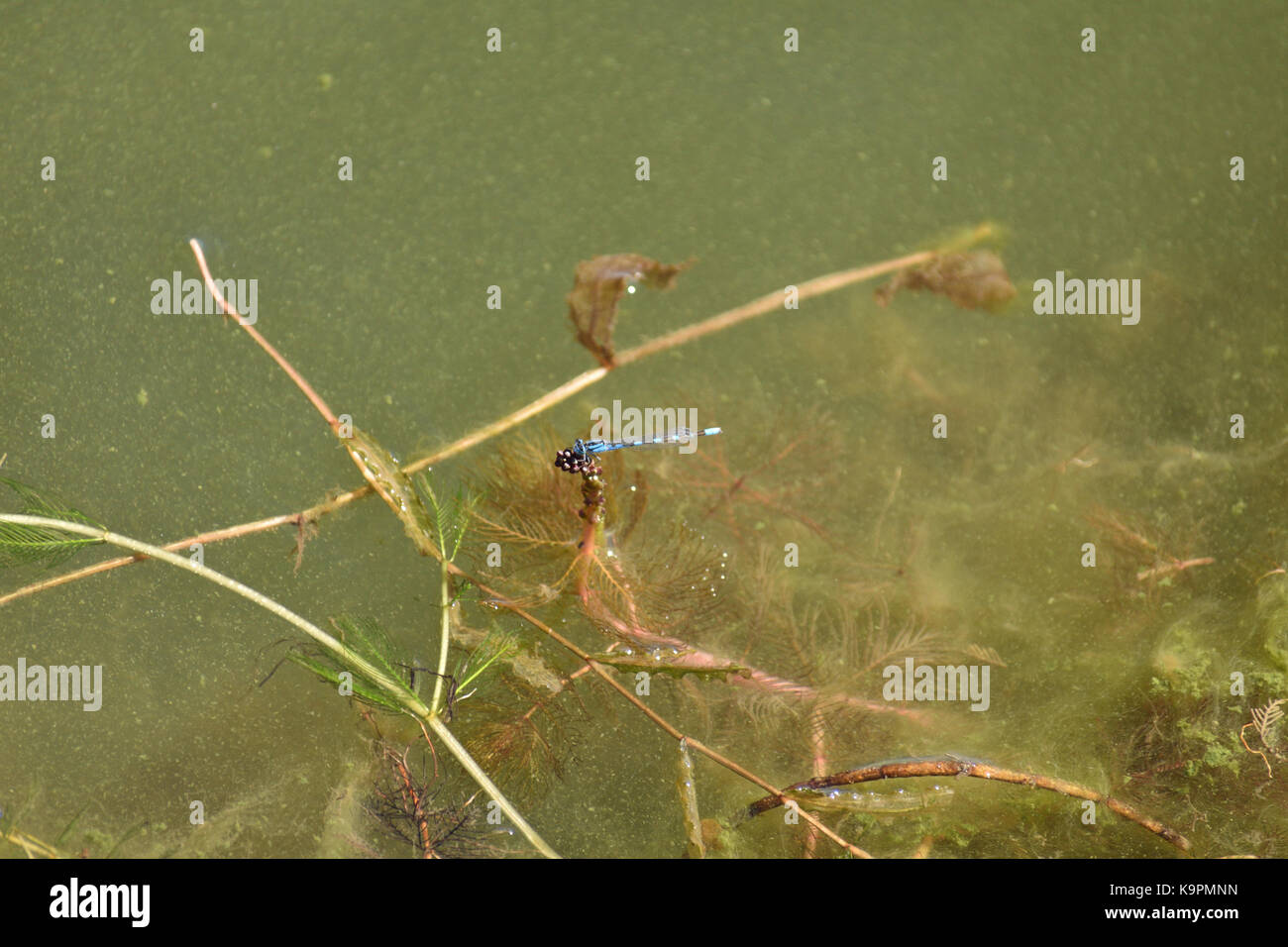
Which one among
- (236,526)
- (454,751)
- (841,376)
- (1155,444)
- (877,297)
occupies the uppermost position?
(877,297)

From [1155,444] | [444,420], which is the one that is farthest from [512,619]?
[1155,444]

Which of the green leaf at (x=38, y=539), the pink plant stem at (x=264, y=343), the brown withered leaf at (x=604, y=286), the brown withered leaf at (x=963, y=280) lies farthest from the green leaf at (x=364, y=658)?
the brown withered leaf at (x=963, y=280)

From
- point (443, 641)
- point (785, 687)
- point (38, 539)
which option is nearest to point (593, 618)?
point (443, 641)

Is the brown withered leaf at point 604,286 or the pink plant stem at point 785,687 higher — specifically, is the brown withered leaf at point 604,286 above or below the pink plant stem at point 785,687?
above

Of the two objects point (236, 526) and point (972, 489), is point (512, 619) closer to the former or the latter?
point (236, 526)

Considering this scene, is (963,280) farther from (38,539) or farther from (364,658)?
(38,539)

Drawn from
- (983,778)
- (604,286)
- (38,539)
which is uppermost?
(604,286)

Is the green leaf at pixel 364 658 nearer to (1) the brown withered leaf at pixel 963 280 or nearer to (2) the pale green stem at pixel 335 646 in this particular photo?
(2) the pale green stem at pixel 335 646
